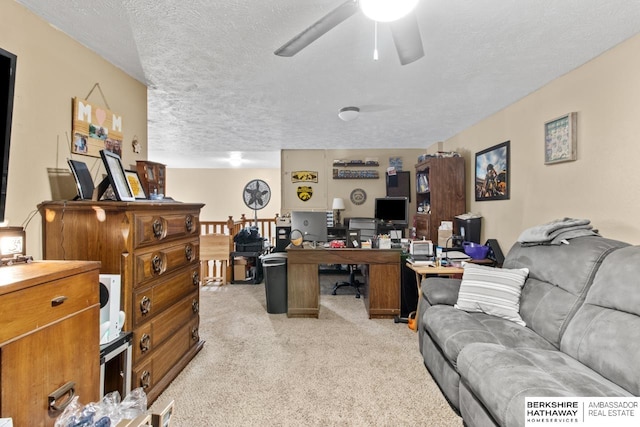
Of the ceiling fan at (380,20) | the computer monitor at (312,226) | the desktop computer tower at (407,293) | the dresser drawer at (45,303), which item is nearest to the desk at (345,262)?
the desktop computer tower at (407,293)

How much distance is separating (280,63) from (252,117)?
148 cm

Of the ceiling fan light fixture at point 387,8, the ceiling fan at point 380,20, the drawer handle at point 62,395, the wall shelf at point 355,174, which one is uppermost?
the ceiling fan at point 380,20

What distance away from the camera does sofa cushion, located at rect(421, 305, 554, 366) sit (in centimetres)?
179

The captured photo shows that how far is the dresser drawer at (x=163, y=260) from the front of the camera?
175 cm

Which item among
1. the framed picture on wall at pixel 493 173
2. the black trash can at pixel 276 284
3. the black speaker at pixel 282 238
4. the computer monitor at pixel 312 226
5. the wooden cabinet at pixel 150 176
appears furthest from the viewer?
the black speaker at pixel 282 238

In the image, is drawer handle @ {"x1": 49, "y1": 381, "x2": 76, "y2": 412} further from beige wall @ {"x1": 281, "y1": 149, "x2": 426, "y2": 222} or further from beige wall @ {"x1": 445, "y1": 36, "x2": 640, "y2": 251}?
beige wall @ {"x1": 281, "y1": 149, "x2": 426, "y2": 222}

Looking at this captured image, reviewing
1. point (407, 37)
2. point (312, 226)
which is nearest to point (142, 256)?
point (407, 37)

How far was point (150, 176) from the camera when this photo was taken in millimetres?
2355

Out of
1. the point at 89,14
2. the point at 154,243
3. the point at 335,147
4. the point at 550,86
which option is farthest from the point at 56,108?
the point at 335,147

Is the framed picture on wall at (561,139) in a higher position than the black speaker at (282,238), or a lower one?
higher

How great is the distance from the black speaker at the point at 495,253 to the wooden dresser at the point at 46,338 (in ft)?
11.8

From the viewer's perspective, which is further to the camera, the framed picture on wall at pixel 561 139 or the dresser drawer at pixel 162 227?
the framed picture on wall at pixel 561 139

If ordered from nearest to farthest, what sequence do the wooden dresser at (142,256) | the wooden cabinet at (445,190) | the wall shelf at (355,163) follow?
the wooden dresser at (142,256) < the wooden cabinet at (445,190) < the wall shelf at (355,163)

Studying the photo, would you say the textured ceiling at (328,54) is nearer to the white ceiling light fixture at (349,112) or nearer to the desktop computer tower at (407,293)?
the white ceiling light fixture at (349,112)
